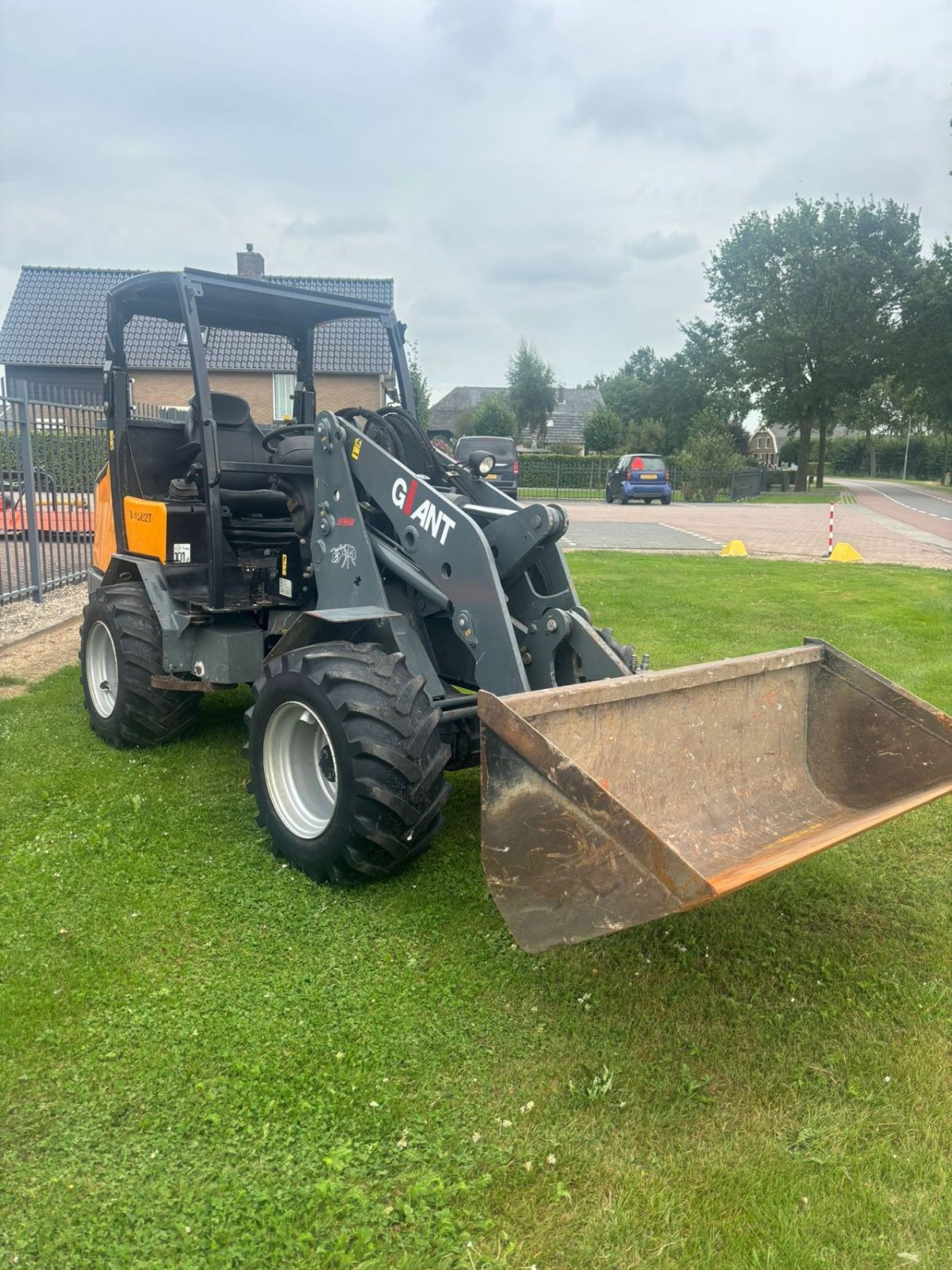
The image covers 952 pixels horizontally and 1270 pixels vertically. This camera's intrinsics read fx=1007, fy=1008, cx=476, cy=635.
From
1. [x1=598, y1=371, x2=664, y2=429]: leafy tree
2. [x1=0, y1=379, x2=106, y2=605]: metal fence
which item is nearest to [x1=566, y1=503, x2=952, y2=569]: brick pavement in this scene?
[x1=0, y1=379, x2=106, y2=605]: metal fence

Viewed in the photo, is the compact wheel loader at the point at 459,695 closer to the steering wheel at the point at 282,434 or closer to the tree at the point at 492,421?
the steering wheel at the point at 282,434

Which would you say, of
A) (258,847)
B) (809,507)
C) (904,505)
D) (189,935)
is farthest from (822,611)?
(904,505)

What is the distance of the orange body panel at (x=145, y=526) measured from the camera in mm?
5648

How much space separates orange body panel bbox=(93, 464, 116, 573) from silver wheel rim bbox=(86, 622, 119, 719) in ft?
1.62

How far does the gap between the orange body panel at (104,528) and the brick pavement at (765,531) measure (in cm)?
1282

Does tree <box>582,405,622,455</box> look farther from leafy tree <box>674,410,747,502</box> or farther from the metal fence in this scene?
the metal fence

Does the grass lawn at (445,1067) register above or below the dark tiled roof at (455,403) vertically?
below

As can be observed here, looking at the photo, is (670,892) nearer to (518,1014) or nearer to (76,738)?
(518,1014)

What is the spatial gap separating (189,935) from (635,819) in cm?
193

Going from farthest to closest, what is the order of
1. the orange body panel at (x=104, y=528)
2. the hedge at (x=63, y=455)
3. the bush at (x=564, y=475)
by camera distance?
the bush at (x=564, y=475) < the hedge at (x=63, y=455) < the orange body panel at (x=104, y=528)

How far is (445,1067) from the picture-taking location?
9.98 feet

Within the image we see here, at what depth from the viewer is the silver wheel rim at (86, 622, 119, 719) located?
6.07 meters

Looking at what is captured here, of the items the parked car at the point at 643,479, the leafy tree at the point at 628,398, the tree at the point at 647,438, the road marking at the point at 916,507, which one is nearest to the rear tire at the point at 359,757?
the road marking at the point at 916,507

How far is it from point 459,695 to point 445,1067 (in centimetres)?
195
